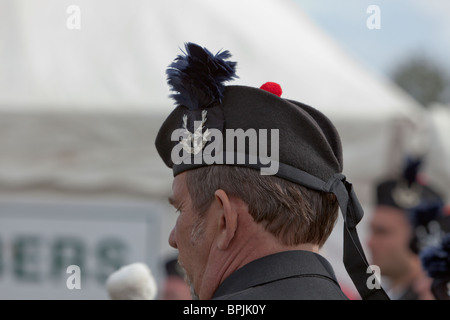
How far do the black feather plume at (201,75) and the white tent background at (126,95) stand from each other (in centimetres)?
214

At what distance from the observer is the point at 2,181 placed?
370cm

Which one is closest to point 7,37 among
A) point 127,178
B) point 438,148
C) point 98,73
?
point 98,73

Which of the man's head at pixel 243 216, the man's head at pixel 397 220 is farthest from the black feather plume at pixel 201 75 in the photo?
the man's head at pixel 397 220

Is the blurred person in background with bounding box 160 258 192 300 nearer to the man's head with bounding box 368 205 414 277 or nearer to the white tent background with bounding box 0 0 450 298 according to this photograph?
the white tent background with bounding box 0 0 450 298

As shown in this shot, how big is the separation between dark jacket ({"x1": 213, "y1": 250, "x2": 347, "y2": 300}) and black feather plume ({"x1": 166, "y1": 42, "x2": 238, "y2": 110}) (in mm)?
299

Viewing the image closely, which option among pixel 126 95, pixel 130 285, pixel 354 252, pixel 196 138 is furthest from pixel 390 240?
pixel 196 138

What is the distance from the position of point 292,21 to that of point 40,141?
75.0 inches

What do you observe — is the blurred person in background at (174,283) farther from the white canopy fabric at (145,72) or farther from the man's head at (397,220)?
the man's head at (397,220)

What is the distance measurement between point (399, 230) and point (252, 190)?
2.79 metres

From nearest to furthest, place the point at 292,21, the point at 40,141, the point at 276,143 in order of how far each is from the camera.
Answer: the point at 276,143
the point at 40,141
the point at 292,21

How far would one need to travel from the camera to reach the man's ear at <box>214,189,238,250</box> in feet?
3.86

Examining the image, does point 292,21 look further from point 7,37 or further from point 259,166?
point 259,166

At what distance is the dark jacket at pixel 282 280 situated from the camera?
44.6 inches

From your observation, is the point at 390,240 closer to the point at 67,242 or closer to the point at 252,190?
the point at 67,242
